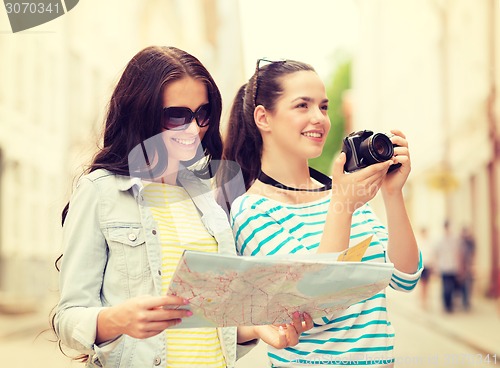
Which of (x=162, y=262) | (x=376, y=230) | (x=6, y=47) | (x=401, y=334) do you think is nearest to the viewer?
(x=162, y=262)

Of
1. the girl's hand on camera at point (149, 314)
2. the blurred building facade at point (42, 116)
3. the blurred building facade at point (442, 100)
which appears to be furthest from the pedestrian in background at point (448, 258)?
the girl's hand on camera at point (149, 314)

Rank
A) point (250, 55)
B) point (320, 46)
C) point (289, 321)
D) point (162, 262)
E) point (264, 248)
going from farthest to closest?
point (320, 46) < point (250, 55) < point (264, 248) < point (162, 262) < point (289, 321)

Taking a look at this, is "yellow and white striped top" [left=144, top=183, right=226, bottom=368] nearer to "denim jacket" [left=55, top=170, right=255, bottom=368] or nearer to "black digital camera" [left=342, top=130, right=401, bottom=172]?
"denim jacket" [left=55, top=170, right=255, bottom=368]

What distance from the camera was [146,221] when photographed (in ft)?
4.29

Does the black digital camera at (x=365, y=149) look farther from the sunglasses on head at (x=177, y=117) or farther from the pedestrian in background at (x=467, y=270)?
the pedestrian in background at (x=467, y=270)

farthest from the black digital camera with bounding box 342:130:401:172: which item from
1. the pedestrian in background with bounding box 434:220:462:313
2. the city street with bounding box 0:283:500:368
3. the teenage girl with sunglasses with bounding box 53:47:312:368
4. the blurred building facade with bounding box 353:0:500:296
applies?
the pedestrian in background with bounding box 434:220:462:313

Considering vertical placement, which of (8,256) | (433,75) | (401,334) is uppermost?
(433,75)

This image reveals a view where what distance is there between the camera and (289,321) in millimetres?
1185

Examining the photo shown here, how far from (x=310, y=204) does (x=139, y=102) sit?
440 mm

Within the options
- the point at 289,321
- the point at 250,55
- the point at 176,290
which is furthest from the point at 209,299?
the point at 250,55

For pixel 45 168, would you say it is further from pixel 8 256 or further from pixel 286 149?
pixel 286 149

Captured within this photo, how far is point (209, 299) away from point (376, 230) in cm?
63

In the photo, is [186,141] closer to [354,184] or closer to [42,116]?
[354,184]

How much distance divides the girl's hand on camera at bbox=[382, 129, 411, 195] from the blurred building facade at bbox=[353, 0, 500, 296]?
5.63 metres
